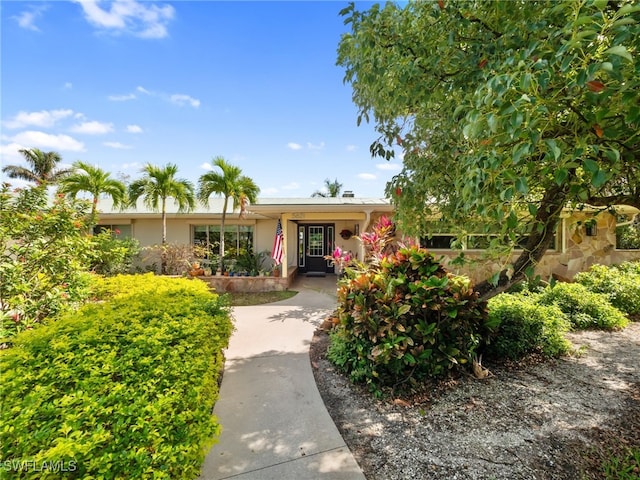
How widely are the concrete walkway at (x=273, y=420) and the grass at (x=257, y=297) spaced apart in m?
2.67

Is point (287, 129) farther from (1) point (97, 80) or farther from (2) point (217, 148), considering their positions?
(1) point (97, 80)

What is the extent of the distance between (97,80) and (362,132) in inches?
280

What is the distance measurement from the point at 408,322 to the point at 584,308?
544 cm

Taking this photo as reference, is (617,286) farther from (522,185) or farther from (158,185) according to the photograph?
(158,185)

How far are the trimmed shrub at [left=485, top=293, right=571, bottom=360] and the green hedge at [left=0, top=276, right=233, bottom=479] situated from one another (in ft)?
13.1

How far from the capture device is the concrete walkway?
237cm

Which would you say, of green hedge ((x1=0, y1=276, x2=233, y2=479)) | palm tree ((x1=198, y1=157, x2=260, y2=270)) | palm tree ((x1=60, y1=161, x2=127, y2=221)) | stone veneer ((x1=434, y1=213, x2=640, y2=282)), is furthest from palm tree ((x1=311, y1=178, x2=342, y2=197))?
green hedge ((x1=0, y1=276, x2=233, y2=479))

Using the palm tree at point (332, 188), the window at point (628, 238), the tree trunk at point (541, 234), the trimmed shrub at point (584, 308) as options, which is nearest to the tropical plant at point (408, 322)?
the tree trunk at point (541, 234)

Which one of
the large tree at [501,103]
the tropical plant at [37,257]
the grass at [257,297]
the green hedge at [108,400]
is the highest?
the large tree at [501,103]

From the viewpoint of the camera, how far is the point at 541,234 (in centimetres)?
305

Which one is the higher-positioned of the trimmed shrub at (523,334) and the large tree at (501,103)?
the large tree at (501,103)

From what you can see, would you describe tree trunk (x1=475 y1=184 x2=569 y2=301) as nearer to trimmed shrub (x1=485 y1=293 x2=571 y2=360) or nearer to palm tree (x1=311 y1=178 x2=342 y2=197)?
trimmed shrub (x1=485 y1=293 x2=571 y2=360)

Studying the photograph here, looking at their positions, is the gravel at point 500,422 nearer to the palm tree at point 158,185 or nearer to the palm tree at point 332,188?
the palm tree at point 158,185

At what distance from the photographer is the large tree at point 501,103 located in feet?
4.18
